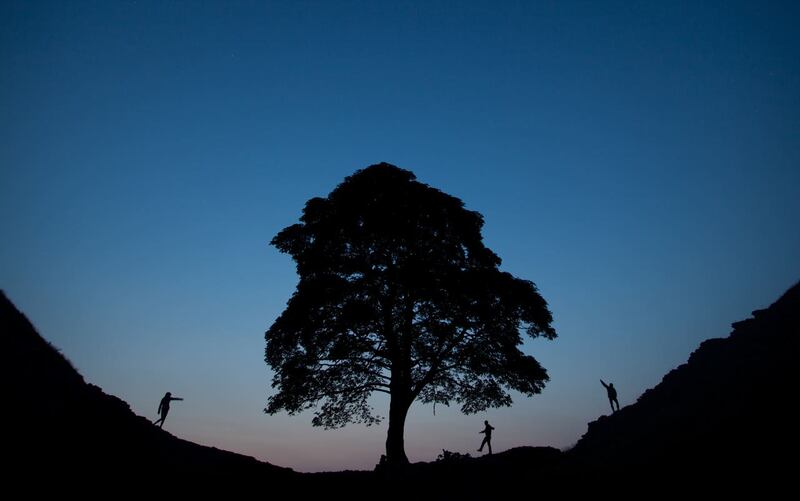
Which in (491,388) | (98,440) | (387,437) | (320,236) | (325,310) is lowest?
(98,440)

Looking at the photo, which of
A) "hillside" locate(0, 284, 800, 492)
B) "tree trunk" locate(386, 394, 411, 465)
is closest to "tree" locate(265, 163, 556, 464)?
"tree trunk" locate(386, 394, 411, 465)

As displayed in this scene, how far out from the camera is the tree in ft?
63.7

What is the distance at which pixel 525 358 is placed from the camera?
1986 cm

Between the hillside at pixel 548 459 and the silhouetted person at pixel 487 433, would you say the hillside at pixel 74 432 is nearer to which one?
the hillside at pixel 548 459

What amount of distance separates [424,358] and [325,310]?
531cm

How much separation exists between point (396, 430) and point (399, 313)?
5.31 m

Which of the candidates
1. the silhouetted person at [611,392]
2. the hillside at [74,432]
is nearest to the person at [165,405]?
the hillside at [74,432]

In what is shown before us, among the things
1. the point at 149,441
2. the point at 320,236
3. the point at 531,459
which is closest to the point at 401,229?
the point at 320,236

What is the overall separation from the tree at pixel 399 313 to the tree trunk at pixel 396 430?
0.05 meters

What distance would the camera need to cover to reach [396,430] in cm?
1895

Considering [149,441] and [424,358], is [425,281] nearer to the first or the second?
[424,358]

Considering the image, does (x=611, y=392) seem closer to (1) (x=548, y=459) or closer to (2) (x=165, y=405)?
(1) (x=548, y=459)

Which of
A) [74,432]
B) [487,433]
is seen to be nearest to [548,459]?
[487,433]

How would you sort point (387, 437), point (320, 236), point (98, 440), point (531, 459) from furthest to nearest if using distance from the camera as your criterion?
point (320, 236)
point (387, 437)
point (531, 459)
point (98, 440)
